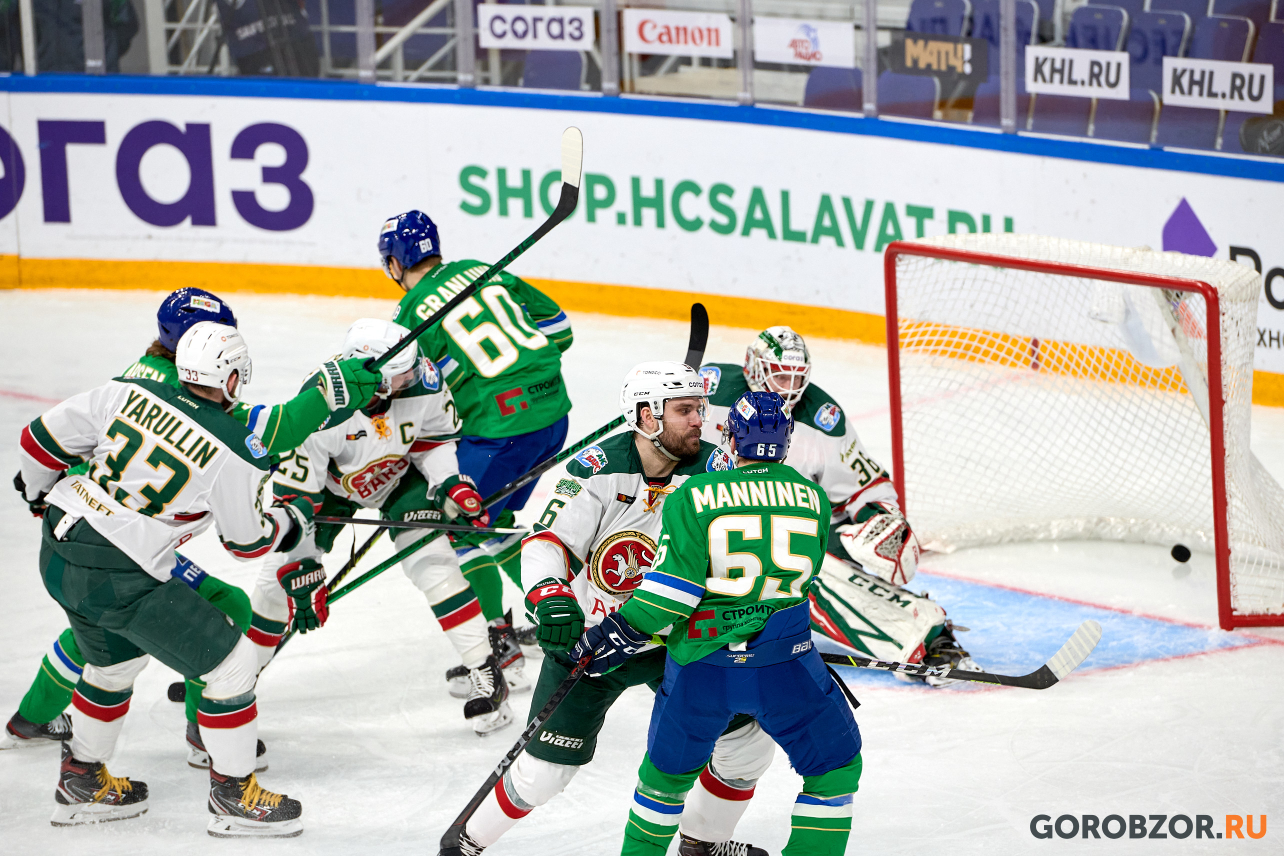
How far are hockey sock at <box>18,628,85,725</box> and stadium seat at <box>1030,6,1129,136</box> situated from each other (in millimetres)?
5000

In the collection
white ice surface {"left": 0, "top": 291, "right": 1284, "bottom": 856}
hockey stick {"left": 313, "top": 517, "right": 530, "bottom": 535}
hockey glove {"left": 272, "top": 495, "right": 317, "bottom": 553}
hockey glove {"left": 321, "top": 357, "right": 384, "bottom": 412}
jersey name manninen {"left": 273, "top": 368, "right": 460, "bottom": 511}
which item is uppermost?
hockey glove {"left": 321, "top": 357, "right": 384, "bottom": 412}

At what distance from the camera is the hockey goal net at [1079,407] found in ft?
15.8

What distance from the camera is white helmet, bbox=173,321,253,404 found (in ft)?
11.6

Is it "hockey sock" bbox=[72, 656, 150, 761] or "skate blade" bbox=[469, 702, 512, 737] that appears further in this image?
"skate blade" bbox=[469, 702, 512, 737]

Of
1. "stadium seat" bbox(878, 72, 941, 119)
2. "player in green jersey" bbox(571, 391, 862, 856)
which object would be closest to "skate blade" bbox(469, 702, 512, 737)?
"player in green jersey" bbox(571, 391, 862, 856)

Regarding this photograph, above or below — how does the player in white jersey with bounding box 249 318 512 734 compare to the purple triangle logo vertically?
below

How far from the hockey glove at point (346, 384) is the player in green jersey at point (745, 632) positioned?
3.90ft

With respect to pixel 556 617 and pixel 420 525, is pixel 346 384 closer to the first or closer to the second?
pixel 420 525

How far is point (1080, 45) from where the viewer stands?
7.04 m

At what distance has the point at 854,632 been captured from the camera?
15.0 ft

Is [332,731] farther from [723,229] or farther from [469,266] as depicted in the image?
[723,229]

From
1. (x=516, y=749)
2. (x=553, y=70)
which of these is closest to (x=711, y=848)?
(x=516, y=749)

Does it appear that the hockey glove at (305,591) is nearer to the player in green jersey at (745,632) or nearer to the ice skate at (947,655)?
the player in green jersey at (745,632)

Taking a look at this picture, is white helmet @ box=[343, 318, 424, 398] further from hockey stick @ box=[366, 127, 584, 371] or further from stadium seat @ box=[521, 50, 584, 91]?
stadium seat @ box=[521, 50, 584, 91]
